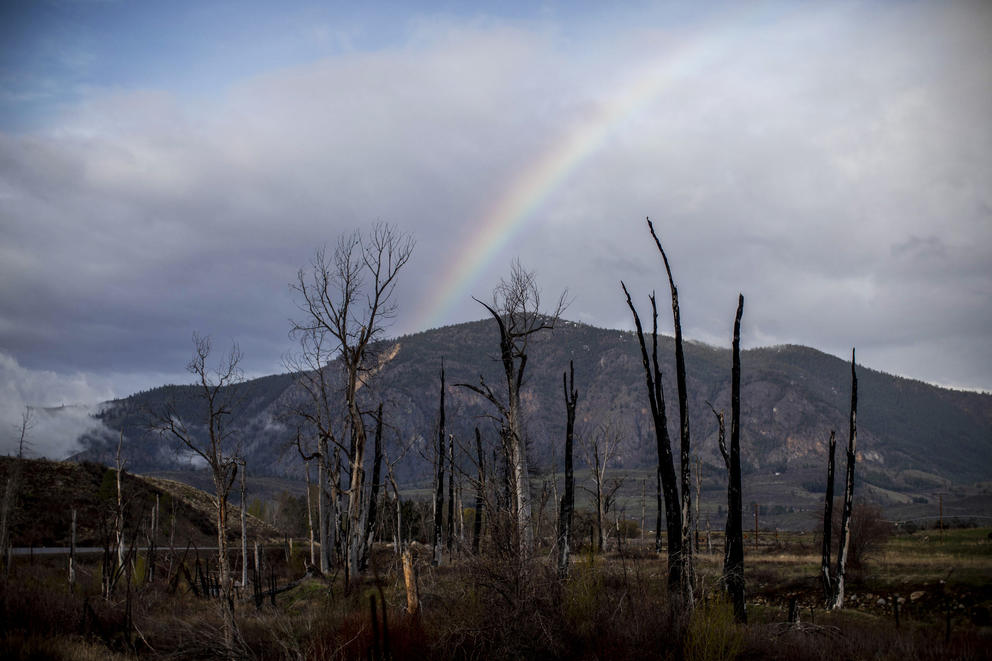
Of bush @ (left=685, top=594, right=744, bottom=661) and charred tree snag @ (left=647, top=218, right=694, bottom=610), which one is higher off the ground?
charred tree snag @ (left=647, top=218, right=694, bottom=610)

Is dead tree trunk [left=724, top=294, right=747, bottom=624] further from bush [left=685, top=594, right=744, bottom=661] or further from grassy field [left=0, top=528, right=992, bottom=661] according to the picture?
bush [left=685, top=594, right=744, bottom=661]

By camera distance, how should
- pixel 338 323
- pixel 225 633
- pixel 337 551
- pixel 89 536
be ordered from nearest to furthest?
1. pixel 225 633
2. pixel 338 323
3. pixel 337 551
4. pixel 89 536

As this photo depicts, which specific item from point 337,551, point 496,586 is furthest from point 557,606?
point 337,551

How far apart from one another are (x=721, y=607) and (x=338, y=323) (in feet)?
60.7

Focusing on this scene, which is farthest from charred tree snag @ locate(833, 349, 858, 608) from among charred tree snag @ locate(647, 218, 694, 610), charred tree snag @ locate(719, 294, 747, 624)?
charred tree snag @ locate(647, 218, 694, 610)

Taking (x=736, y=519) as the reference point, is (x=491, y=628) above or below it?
below

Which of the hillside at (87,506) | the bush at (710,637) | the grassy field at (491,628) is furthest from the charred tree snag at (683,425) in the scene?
the hillside at (87,506)

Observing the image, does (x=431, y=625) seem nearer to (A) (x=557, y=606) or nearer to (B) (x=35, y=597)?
(A) (x=557, y=606)

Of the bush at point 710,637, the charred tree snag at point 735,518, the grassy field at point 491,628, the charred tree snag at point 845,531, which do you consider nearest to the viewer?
the bush at point 710,637

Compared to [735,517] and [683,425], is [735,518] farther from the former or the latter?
[683,425]

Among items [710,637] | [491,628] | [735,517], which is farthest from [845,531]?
[491,628]

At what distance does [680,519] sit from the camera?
18.5 meters

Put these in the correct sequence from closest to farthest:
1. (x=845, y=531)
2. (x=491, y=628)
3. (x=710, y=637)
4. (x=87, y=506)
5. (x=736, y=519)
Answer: (x=710, y=637), (x=491, y=628), (x=736, y=519), (x=845, y=531), (x=87, y=506)

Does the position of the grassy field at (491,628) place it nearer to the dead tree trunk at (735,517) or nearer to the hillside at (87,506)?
the dead tree trunk at (735,517)
